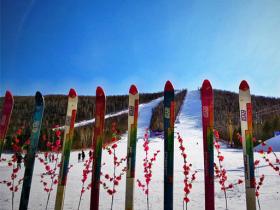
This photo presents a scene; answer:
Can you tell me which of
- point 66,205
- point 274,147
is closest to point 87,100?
point 274,147

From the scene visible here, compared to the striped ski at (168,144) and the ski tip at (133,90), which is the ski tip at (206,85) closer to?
the striped ski at (168,144)

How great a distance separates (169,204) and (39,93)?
2928 mm

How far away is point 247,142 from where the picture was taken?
436cm

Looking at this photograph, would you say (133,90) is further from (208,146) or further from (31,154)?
(31,154)

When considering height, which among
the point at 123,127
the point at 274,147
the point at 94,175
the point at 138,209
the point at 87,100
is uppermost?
the point at 87,100

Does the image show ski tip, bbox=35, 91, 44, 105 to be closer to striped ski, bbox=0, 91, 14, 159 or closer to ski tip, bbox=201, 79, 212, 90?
striped ski, bbox=0, 91, 14, 159

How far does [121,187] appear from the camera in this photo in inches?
275

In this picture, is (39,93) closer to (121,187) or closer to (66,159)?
(66,159)

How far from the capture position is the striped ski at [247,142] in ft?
13.7

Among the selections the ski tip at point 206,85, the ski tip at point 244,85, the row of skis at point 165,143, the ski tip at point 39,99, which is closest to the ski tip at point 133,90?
the row of skis at point 165,143

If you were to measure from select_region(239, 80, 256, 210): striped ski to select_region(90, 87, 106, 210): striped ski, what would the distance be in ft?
7.24

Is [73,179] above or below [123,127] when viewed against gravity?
below

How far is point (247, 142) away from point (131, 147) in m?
1.82

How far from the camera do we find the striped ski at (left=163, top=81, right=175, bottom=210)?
175 inches
